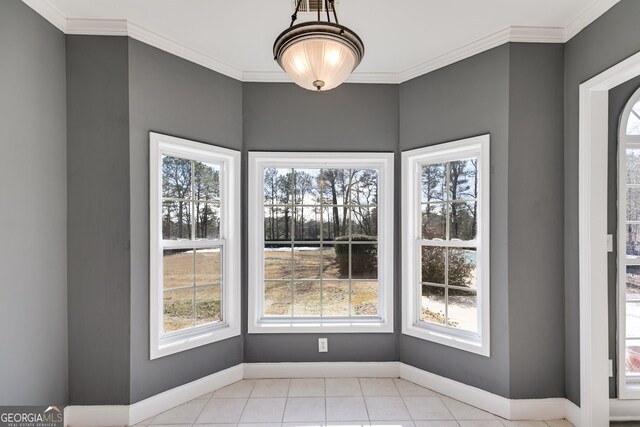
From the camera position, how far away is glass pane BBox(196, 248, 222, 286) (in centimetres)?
281

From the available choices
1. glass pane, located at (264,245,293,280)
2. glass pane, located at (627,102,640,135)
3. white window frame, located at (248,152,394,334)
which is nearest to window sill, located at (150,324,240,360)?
white window frame, located at (248,152,394,334)

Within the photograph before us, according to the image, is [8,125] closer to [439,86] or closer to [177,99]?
[177,99]

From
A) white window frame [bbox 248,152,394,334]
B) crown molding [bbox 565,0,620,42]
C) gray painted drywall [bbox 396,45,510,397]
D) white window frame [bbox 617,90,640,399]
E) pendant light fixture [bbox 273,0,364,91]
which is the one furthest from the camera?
white window frame [bbox 248,152,394,334]

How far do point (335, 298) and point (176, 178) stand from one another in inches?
69.6

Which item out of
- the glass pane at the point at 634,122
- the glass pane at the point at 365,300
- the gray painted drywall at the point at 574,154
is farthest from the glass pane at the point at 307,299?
the glass pane at the point at 634,122

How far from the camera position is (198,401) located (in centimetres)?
263

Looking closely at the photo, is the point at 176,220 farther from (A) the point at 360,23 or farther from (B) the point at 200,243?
(A) the point at 360,23

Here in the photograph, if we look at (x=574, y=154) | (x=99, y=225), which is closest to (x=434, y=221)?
(x=574, y=154)

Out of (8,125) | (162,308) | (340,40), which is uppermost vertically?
(340,40)

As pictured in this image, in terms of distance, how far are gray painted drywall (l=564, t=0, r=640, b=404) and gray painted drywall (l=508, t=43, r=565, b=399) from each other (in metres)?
0.04

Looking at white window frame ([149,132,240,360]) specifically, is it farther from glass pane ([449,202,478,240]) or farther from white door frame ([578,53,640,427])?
white door frame ([578,53,640,427])

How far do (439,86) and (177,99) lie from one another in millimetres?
2129

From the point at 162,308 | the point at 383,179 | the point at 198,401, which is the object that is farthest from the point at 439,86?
the point at 198,401

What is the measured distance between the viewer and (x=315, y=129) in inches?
119
